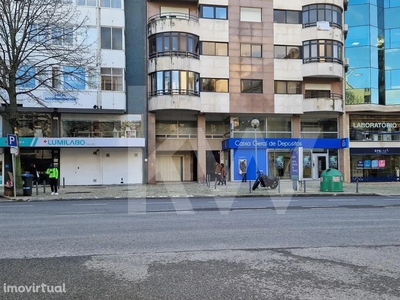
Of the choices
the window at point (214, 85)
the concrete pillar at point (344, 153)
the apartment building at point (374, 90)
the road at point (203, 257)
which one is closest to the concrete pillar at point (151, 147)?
the window at point (214, 85)

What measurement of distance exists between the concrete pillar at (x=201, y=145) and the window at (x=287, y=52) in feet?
27.2

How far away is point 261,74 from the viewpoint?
3002 centimetres

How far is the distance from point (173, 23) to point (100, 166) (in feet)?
41.3

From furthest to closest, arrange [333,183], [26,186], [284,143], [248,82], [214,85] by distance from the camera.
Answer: [284,143]
[248,82]
[214,85]
[333,183]
[26,186]

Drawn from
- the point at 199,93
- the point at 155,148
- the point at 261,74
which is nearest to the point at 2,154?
the point at 155,148

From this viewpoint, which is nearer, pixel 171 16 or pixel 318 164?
pixel 171 16

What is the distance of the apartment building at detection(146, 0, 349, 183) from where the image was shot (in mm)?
28469

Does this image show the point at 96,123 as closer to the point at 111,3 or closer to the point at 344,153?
the point at 111,3

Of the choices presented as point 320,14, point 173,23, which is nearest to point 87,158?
point 173,23

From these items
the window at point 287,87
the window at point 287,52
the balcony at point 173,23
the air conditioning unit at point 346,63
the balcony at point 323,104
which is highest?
the balcony at point 173,23

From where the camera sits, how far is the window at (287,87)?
3042 centimetres

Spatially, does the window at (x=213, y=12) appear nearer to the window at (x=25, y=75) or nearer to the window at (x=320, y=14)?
the window at (x=320, y=14)

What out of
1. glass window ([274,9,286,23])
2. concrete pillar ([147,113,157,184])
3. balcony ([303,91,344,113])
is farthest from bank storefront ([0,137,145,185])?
glass window ([274,9,286,23])

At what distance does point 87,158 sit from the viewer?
28.1m
